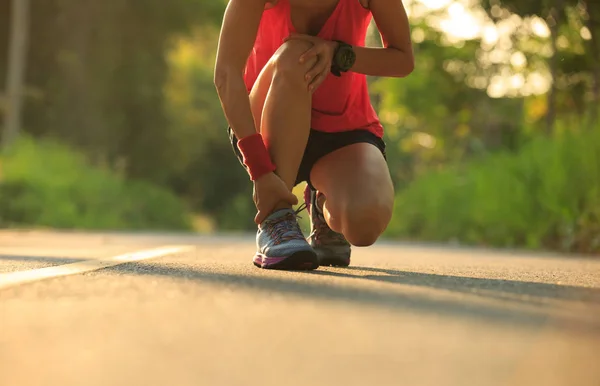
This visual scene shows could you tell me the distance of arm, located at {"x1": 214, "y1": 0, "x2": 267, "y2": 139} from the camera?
4.02 meters

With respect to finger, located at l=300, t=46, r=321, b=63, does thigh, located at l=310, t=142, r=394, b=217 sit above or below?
below

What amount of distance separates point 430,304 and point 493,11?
29.5 ft

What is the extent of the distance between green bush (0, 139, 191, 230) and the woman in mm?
9512

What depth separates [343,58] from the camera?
161 inches

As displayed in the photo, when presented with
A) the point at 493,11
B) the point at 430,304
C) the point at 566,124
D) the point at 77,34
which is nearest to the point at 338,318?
the point at 430,304

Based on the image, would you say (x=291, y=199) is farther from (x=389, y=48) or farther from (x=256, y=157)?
(x=389, y=48)

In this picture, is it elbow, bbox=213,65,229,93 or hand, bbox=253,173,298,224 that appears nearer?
hand, bbox=253,173,298,224

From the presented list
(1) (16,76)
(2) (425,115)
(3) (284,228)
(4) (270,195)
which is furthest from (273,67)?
(1) (16,76)

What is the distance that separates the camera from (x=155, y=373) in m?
1.72

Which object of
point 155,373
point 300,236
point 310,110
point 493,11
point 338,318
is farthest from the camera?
point 493,11

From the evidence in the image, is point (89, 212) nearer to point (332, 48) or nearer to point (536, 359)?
point (332, 48)

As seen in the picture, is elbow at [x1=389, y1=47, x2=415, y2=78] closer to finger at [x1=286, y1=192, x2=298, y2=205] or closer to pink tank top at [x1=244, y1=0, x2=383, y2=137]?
pink tank top at [x1=244, y1=0, x2=383, y2=137]

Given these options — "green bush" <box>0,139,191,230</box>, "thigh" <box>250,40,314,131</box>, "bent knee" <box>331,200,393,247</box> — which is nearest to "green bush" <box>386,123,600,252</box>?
"bent knee" <box>331,200,393,247</box>

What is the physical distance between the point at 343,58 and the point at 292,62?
0.68 feet
